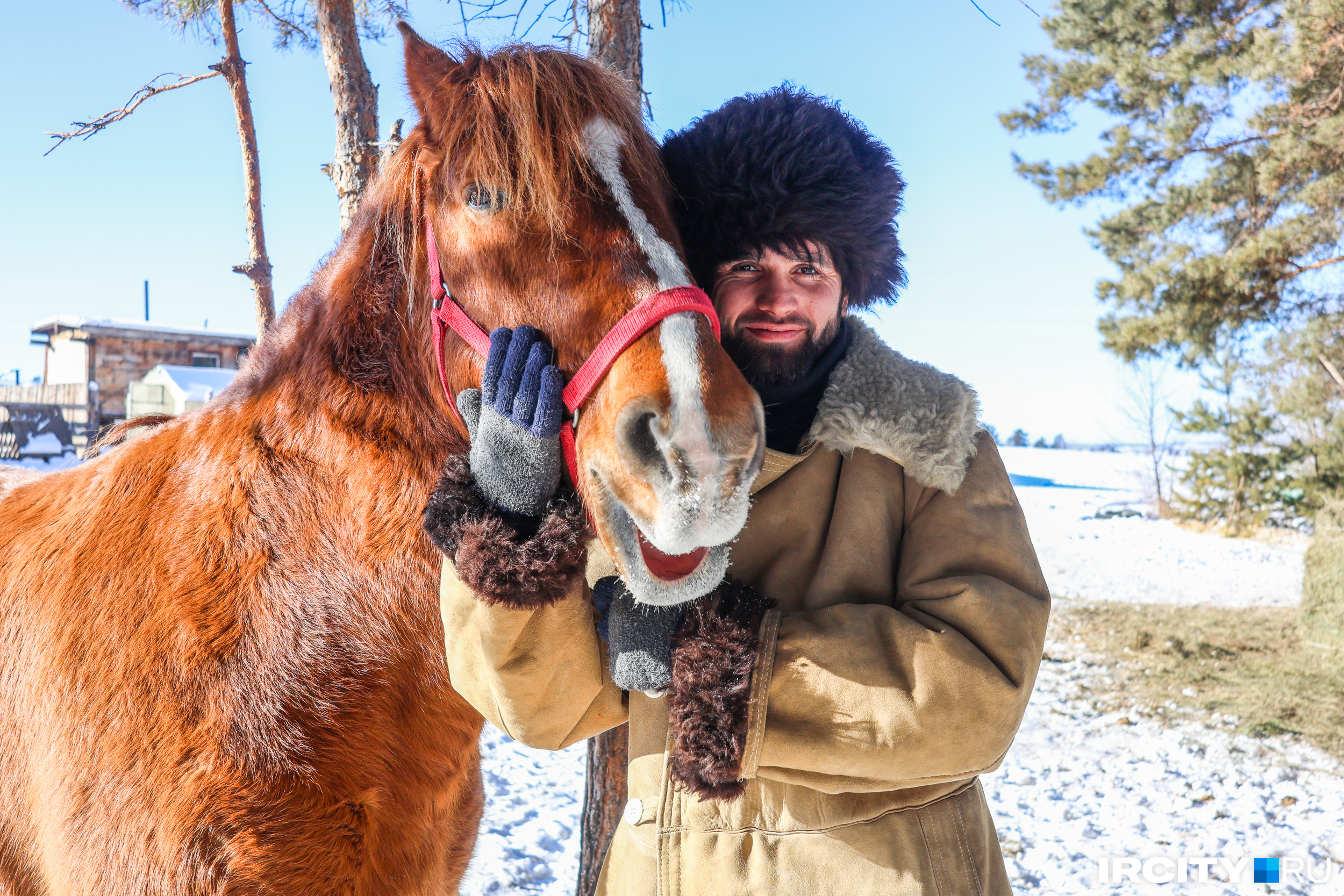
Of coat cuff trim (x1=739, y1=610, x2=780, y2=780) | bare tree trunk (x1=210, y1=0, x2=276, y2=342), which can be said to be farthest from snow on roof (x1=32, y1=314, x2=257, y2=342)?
coat cuff trim (x1=739, y1=610, x2=780, y2=780)

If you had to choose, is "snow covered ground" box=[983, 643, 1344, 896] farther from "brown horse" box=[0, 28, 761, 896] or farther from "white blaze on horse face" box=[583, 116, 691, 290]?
"white blaze on horse face" box=[583, 116, 691, 290]

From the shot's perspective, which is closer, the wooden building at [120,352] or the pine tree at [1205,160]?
the pine tree at [1205,160]

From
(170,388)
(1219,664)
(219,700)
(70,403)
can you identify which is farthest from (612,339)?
(70,403)

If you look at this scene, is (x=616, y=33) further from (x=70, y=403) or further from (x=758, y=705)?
(x=70, y=403)

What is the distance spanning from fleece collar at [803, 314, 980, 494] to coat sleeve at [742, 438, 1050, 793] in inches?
7.9

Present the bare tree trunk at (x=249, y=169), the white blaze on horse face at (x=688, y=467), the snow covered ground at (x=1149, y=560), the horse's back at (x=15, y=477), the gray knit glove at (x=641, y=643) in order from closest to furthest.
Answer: the white blaze on horse face at (x=688, y=467)
the gray knit glove at (x=641, y=643)
the horse's back at (x=15, y=477)
the bare tree trunk at (x=249, y=169)
the snow covered ground at (x=1149, y=560)

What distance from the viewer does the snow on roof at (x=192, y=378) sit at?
15.9m

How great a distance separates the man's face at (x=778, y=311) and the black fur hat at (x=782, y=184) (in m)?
0.03

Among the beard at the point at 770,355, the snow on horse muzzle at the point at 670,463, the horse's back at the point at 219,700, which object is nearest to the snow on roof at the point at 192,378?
the horse's back at the point at 219,700

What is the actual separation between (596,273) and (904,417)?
23.4 inches

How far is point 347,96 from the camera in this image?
12.3 ft

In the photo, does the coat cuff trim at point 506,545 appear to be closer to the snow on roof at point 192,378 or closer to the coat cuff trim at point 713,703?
the coat cuff trim at point 713,703

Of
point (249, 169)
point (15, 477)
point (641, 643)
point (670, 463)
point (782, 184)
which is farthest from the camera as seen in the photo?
point (249, 169)

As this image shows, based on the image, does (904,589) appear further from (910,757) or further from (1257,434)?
(1257,434)
